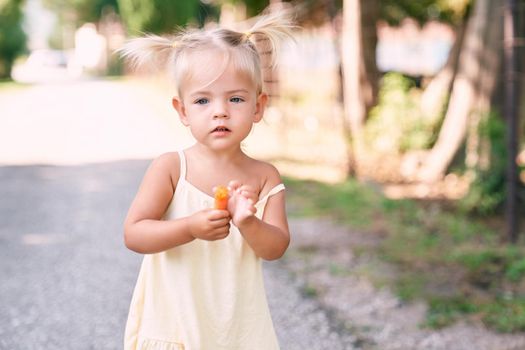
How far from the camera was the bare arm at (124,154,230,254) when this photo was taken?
186cm

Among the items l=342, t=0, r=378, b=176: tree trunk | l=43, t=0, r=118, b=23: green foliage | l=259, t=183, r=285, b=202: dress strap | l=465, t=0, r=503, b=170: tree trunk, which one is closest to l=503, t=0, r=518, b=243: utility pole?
l=465, t=0, r=503, b=170: tree trunk

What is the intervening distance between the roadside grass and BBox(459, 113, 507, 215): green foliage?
154 millimetres

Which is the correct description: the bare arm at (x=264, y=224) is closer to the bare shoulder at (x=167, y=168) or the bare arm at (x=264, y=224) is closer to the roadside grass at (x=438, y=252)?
the bare shoulder at (x=167, y=168)

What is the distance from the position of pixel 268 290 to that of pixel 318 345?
99 cm

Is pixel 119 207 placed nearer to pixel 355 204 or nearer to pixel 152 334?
pixel 355 204

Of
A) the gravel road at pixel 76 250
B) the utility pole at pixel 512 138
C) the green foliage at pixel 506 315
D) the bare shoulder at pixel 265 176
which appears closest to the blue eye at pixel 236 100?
the bare shoulder at pixel 265 176

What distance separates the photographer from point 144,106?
20.6 meters

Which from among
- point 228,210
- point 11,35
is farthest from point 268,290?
point 11,35

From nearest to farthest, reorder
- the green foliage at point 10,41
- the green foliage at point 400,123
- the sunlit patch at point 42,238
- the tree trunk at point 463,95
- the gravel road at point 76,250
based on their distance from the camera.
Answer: the gravel road at point 76,250 < the sunlit patch at point 42,238 < the tree trunk at point 463,95 < the green foliage at point 400,123 < the green foliage at point 10,41

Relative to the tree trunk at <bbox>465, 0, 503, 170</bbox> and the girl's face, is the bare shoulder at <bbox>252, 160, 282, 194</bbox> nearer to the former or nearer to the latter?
the girl's face

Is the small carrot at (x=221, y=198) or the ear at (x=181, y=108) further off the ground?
the ear at (x=181, y=108)

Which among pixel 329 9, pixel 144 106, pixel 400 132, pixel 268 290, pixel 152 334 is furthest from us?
pixel 144 106

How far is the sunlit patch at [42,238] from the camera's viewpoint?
19.6 ft

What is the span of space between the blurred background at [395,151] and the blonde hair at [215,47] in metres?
0.17
